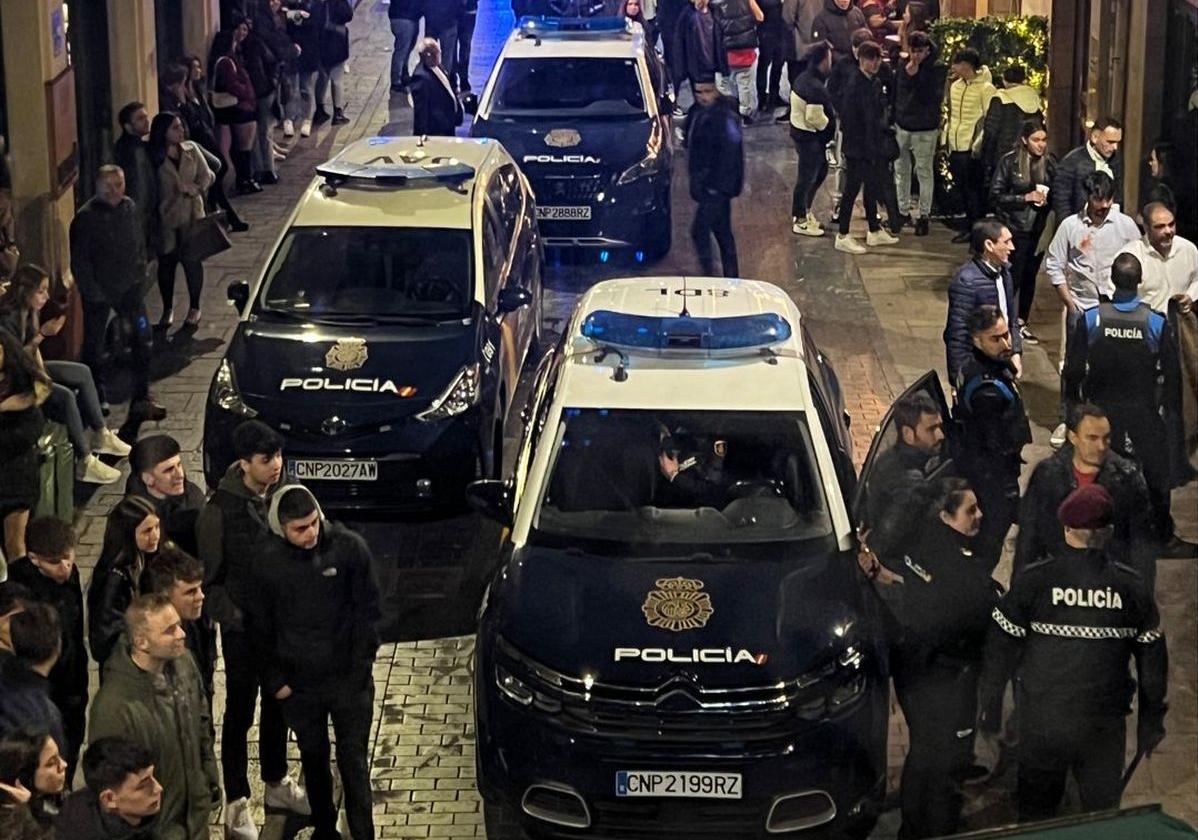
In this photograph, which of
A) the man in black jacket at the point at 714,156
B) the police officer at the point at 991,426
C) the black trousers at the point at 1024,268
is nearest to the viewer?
the police officer at the point at 991,426

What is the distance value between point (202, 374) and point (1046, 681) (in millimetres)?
8383

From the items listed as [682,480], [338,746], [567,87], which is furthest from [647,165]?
[338,746]

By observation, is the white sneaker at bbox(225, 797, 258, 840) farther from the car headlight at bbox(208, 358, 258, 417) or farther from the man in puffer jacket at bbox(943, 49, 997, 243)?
the man in puffer jacket at bbox(943, 49, 997, 243)

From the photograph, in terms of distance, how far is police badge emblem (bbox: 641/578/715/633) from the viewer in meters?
8.53

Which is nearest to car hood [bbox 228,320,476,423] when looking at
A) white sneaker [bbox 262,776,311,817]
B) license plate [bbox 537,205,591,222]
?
white sneaker [bbox 262,776,311,817]

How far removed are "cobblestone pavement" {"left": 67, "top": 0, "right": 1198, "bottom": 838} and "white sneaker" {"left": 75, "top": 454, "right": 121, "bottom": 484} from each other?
84 mm

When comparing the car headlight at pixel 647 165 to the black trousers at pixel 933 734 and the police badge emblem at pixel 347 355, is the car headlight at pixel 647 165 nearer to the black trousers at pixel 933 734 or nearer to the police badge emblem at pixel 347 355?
the police badge emblem at pixel 347 355

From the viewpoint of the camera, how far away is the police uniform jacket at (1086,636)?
7891 millimetres

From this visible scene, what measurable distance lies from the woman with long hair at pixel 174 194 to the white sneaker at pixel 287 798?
6.99 m

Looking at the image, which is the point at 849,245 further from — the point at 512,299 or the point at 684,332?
the point at 684,332

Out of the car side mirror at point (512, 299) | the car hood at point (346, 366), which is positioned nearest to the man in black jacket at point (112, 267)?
the car hood at point (346, 366)

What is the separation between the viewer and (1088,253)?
12930mm

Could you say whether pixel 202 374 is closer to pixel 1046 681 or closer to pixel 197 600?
pixel 197 600

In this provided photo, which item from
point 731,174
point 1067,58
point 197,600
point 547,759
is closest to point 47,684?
point 197,600
